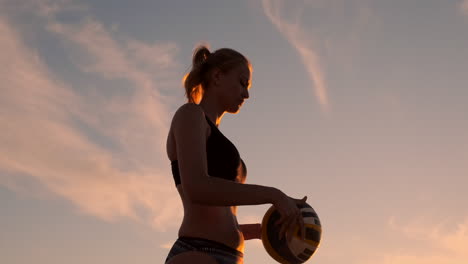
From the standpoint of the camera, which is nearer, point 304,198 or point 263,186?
point 263,186

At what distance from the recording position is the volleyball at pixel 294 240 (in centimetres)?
446

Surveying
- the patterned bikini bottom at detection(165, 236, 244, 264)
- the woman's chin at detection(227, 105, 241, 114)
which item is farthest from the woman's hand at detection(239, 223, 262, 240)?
the woman's chin at detection(227, 105, 241, 114)

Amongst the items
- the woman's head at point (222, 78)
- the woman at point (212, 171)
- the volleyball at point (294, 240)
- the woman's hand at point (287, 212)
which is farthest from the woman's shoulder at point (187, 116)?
the volleyball at point (294, 240)

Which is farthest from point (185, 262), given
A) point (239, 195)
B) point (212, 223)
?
point (239, 195)

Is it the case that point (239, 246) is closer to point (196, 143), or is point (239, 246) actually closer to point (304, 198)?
point (304, 198)

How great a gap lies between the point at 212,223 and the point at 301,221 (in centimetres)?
70

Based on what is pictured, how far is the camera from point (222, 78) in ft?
16.4

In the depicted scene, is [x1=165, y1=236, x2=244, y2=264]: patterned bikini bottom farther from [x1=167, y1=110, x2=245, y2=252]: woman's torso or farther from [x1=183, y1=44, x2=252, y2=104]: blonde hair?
[x1=183, y1=44, x2=252, y2=104]: blonde hair

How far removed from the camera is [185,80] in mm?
5262

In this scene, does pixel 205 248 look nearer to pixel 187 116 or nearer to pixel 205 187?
pixel 205 187

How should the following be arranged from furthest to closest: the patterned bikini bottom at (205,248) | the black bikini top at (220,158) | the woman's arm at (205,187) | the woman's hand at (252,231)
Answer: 1. the woman's hand at (252,231)
2. the black bikini top at (220,158)
3. the patterned bikini bottom at (205,248)
4. the woman's arm at (205,187)

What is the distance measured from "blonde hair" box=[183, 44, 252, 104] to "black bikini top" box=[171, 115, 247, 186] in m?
0.61

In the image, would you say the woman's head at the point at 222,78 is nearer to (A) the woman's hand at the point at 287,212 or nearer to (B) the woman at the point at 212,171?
(B) the woman at the point at 212,171

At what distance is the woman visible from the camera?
399 cm
